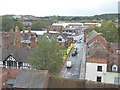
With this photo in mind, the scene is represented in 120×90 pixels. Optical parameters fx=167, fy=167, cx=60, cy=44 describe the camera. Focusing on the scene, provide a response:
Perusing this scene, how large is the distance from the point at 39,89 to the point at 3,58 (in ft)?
26.1

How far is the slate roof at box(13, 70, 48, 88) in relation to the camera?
459 inches

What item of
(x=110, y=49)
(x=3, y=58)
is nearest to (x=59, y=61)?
(x=3, y=58)

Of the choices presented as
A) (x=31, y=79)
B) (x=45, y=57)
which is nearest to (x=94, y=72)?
(x=45, y=57)

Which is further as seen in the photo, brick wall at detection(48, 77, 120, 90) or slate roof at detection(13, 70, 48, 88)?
brick wall at detection(48, 77, 120, 90)

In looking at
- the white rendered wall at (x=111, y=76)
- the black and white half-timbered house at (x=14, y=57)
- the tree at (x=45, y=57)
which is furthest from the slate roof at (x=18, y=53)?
the white rendered wall at (x=111, y=76)

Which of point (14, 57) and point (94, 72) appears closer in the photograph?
point (94, 72)

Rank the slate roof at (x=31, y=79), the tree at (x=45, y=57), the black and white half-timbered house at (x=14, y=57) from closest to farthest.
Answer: the slate roof at (x=31, y=79) < the tree at (x=45, y=57) < the black and white half-timbered house at (x=14, y=57)

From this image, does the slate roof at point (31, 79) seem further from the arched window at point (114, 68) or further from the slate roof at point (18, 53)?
the arched window at point (114, 68)

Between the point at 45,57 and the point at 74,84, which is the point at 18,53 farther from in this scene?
the point at 74,84

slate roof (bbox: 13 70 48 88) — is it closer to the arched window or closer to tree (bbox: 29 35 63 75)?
tree (bbox: 29 35 63 75)

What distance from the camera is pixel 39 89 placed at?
11.5 meters

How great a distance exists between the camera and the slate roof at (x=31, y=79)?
11664 millimetres

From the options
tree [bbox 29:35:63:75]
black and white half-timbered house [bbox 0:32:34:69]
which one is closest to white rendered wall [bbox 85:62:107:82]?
tree [bbox 29:35:63:75]

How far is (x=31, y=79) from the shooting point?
1207cm
